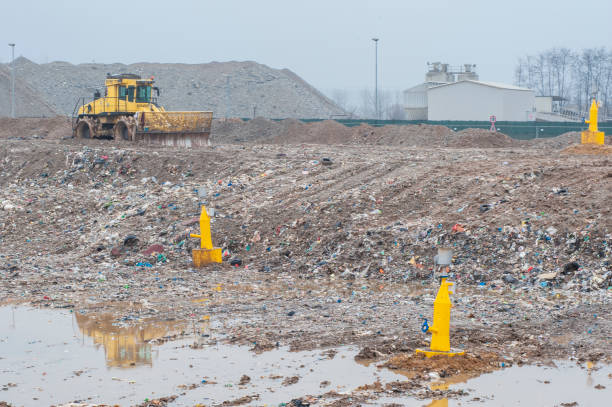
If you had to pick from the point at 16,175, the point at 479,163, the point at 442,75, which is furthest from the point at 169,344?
the point at 442,75

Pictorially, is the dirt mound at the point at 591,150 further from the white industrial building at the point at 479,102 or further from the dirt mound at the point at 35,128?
the white industrial building at the point at 479,102

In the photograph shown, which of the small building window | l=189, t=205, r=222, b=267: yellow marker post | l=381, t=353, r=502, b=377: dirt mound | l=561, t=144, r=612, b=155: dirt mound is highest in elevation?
the small building window

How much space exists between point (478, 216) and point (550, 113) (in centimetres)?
4353

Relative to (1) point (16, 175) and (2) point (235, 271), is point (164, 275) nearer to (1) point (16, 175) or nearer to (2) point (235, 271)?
(2) point (235, 271)

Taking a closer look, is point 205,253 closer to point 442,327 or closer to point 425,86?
point 442,327

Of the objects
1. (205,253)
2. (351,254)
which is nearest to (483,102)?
(351,254)

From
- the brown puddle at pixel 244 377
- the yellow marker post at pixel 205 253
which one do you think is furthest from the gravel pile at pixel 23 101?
the brown puddle at pixel 244 377

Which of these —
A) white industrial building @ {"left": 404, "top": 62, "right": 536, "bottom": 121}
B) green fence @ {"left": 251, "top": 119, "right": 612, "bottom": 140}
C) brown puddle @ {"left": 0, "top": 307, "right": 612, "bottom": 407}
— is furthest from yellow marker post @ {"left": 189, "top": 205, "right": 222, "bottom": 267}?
white industrial building @ {"left": 404, "top": 62, "right": 536, "bottom": 121}

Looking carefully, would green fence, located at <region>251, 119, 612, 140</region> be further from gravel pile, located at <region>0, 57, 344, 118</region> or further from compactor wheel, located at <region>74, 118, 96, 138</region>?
gravel pile, located at <region>0, 57, 344, 118</region>

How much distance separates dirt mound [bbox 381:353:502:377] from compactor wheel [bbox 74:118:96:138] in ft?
77.3

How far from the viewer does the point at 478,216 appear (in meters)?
11.9

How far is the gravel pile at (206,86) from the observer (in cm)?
7612

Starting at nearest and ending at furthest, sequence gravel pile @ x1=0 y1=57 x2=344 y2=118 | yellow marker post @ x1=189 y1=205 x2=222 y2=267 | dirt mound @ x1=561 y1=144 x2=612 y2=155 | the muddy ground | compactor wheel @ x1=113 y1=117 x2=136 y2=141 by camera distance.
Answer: the muddy ground → yellow marker post @ x1=189 y1=205 x2=222 y2=267 → dirt mound @ x1=561 y1=144 x2=612 y2=155 → compactor wheel @ x1=113 y1=117 x2=136 y2=141 → gravel pile @ x1=0 y1=57 x2=344 y2=118

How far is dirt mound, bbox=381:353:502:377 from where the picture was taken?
22.2ft
